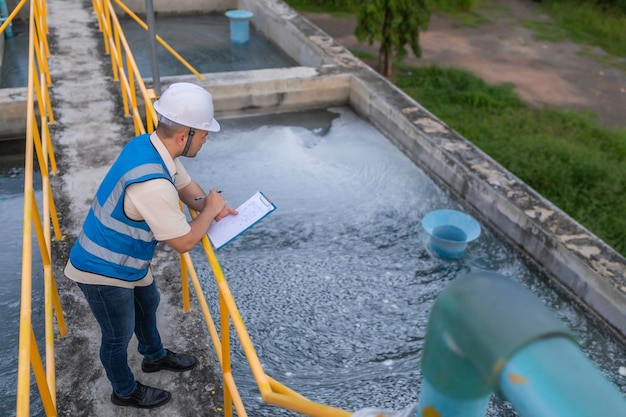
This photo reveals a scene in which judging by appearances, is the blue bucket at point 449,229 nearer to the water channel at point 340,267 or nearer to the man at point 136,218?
the water channel at point 340,267

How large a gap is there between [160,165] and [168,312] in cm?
140

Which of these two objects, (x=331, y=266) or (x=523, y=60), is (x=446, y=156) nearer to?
(x=331, y=266)

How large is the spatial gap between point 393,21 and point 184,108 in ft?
24.3

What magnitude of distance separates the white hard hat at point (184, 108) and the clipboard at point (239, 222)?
468mm

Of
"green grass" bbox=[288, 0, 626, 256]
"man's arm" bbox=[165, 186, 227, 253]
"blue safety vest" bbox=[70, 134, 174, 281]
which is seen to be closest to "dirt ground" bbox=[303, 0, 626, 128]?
"green grass" bbox=[288, 0, 626, 256]

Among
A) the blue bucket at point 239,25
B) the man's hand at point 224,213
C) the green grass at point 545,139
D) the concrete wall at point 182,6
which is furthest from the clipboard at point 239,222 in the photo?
the concrete wall at point 182,6

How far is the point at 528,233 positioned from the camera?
498 cm

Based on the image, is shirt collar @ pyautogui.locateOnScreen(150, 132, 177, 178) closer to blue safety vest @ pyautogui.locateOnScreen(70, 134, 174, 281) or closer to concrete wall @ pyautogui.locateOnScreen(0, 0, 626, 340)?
blue safety vest @ pyautogui.locateOnScreen(70, 134, 174, 281)

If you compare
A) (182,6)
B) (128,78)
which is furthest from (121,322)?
(182,6)

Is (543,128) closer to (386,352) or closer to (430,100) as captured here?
(430,100)

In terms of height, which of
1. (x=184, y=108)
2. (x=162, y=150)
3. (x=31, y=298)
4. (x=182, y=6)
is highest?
(x=184, y=108)

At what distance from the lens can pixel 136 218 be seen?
7.44 feet

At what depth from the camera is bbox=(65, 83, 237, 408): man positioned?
2174mm

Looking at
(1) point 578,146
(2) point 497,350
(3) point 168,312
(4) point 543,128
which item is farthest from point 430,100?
(2) point 497,350
